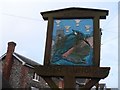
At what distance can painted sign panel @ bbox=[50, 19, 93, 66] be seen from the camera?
1232 centimetres

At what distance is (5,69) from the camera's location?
28.1 m

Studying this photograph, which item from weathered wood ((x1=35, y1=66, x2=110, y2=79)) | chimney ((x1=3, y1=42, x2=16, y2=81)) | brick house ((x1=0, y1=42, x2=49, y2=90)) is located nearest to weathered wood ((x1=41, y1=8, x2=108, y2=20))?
weathered wood ((x1=35, y1=66, x2=110, y2=79))

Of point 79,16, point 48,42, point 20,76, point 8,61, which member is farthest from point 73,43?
point 8,61

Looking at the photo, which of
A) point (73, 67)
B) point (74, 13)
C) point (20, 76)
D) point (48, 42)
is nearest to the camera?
point (73, 67)

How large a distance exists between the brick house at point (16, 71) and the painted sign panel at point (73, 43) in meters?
15.3

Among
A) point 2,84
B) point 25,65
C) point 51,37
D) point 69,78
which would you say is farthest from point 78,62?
point 25,65

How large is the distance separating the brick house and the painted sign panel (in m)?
15.3

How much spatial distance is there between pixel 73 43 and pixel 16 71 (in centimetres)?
1645

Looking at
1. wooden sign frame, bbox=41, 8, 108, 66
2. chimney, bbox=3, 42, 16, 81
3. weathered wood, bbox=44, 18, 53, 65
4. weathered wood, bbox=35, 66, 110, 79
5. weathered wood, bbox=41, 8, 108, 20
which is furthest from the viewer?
chimney, bbox=3, 42, 16, 81

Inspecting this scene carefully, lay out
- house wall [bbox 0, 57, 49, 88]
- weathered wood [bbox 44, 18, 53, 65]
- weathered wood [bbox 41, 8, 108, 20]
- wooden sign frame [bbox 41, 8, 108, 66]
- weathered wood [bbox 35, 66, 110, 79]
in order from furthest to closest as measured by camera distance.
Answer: house wall [bbox 0, 57, 49, 88] < weathered wood [bbox 41, 8, 108, 20] < weathered wood [bbox 44, 18, 53, 65] < wooden sign frame [bbox 41, 8, 108, 66] < weathered wood [bbox 35, 66, 110, 79]

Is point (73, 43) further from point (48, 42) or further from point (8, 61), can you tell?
point (8, 61)

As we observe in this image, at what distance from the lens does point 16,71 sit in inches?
1107

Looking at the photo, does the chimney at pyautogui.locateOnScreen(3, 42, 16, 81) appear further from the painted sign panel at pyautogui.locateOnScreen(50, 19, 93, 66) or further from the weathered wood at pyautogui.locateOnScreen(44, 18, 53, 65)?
the painted sign panel at pyautogui.locateOnScreen(50, 19, 93, 66)

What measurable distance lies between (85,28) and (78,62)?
1.56 meters
